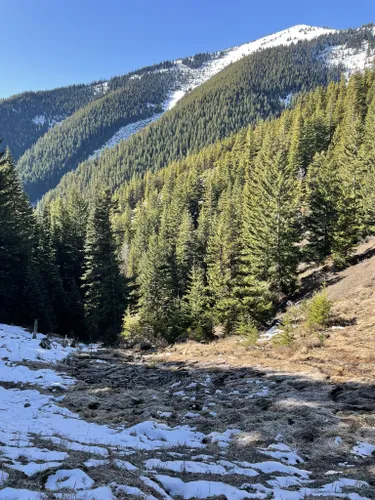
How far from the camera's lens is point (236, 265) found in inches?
1271

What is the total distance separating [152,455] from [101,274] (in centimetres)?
3184

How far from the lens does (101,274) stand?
3744cm

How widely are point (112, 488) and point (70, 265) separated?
142 feet

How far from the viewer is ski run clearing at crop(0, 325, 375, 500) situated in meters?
5.08

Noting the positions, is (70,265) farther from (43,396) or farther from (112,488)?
(112,488)

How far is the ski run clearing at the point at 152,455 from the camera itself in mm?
5078

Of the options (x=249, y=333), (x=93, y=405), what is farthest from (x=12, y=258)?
(x=93, y=405)

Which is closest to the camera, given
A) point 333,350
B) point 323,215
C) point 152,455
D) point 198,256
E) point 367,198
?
point 152,455

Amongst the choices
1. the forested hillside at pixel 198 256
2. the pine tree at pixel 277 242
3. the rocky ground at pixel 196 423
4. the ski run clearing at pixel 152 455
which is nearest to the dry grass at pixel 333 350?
the rocky ground at pixel 196 423

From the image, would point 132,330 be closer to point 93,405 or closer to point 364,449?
point 93,405

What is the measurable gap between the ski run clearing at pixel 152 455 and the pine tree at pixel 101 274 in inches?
992

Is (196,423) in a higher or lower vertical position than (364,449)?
lower

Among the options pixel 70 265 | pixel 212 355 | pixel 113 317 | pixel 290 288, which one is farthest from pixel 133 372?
pixel 70 265

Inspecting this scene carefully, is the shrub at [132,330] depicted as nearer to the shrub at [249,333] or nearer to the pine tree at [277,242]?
the shrub at [249,333]
